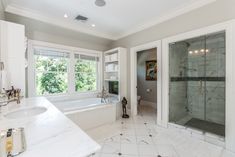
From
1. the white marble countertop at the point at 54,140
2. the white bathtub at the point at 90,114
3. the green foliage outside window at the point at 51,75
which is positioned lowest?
the white bathtub at the point at 90,114

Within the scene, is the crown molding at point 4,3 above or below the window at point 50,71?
above

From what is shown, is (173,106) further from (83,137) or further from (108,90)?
(83,137)

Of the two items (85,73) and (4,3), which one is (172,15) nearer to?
(85,73)

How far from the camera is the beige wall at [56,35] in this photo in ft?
9.28

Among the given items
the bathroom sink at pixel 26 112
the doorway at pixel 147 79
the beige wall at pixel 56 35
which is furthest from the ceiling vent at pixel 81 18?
the doorway at pixel 147 79

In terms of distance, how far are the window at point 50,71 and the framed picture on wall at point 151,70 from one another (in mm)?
3108

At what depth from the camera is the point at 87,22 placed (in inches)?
128

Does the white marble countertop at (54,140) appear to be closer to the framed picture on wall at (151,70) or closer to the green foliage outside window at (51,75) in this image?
the green foliage outside window at (51,75)

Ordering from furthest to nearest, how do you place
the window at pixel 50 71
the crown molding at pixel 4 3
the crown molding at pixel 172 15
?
the window at pixel 50 71 < the crown molding at pixel 172 15 < the crown molding at pixel 4 3

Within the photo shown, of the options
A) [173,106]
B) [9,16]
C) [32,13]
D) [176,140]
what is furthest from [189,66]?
[9,16]

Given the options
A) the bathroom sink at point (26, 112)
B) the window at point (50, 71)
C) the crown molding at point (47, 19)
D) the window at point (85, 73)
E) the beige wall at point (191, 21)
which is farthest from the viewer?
the window at point (85, 73)

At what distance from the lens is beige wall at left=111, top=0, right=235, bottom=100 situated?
2146 millimetres

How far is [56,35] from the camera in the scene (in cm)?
353

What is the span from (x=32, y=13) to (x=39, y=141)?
2.99 m
